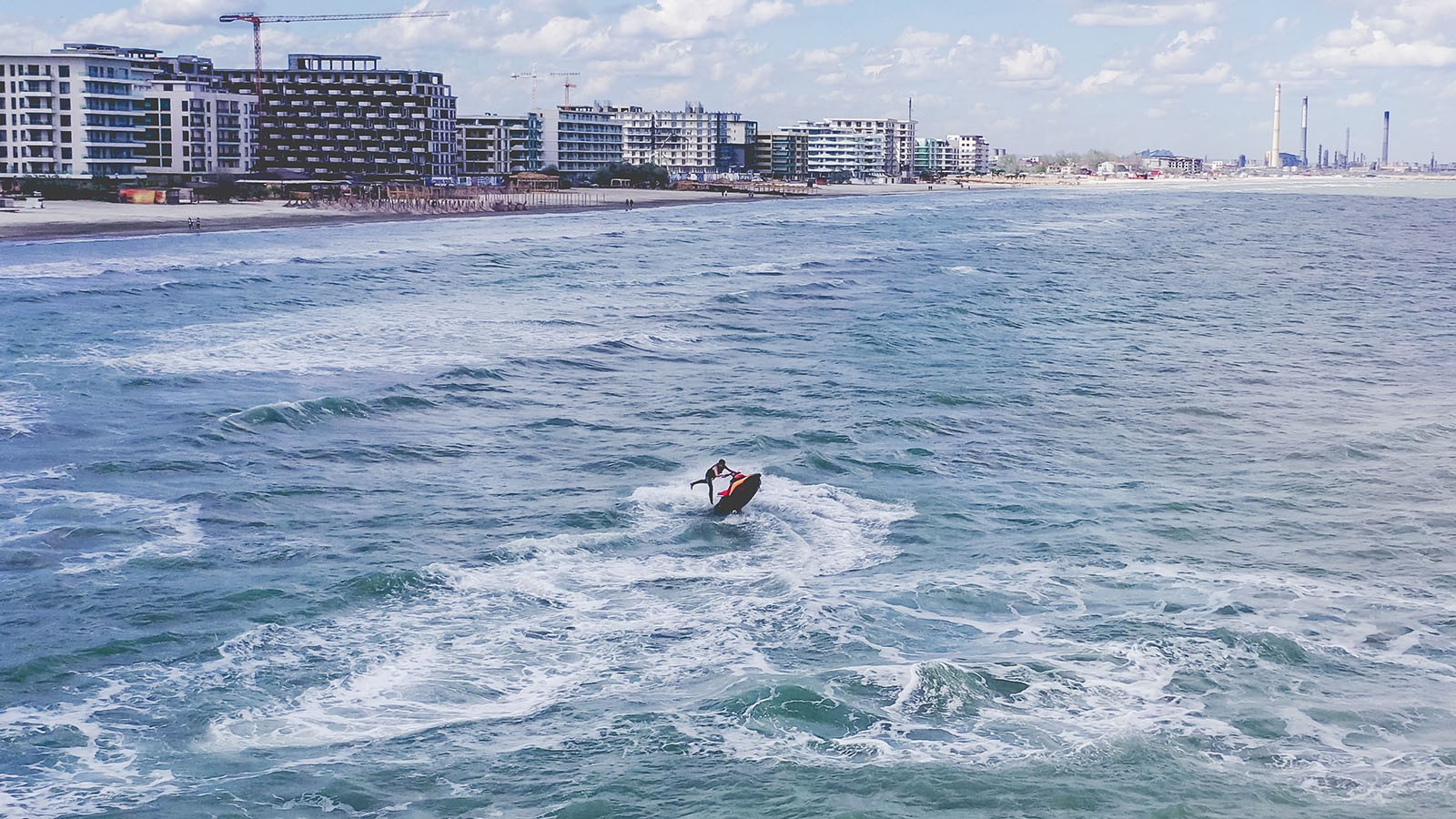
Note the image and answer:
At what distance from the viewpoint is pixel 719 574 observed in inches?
903

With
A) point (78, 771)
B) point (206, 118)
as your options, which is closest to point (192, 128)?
point (206, 118)

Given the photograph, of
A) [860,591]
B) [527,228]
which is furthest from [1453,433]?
[527,228]

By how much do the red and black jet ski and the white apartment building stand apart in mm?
125728

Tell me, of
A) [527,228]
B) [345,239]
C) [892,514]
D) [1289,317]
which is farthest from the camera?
[527,228]

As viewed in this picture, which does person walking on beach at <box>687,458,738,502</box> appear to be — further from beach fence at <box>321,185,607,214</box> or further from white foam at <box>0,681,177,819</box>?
beach fence at <box>321,185,607,214</box>

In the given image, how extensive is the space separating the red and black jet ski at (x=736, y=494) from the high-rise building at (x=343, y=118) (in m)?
168

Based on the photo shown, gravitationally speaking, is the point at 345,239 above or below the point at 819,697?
above

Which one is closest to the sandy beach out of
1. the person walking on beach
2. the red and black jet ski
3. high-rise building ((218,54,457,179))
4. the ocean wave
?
high-rise building ((218,54,457,179))

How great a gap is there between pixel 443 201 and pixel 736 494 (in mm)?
130807

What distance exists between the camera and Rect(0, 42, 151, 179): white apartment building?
13362cm

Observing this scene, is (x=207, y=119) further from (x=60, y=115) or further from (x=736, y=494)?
(x=736, y=494)

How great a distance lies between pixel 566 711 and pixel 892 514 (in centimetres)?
1059

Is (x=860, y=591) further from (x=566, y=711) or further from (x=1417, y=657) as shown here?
(x=1417, y=657)

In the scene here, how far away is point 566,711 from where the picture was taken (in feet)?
58.2
